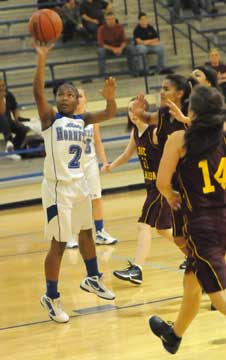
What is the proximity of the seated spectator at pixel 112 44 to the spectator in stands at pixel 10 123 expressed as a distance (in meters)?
2.28

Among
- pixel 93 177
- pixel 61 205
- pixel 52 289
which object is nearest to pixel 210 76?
pixel 61 205

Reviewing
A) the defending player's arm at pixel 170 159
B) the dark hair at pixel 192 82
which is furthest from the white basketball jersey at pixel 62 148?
the defending player's arm at pixel 170 159

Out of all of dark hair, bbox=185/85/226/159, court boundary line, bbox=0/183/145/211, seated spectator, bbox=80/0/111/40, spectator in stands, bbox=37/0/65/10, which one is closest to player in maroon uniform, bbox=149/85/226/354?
dark hair, bbox=185/85/226/159

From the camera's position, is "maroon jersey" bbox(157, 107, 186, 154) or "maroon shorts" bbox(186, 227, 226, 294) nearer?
"maroon shorts" bbox(186, 227, 226, 294)

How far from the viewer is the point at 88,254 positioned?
589cm

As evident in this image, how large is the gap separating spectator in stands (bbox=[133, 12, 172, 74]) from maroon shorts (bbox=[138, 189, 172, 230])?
8.15 metres

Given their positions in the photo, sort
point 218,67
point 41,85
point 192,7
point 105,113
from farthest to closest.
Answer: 1. point 192,7
2. point 218,67
3. point 105,113
4. point 41,85

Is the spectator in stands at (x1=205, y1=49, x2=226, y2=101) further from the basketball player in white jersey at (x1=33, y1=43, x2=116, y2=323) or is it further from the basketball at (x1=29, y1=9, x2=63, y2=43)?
the basketball player in white jersey at (x1=33, y1=43, x2=116, y2=323)

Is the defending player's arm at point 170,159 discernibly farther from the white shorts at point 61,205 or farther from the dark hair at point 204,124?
the white shorts at point 61,205

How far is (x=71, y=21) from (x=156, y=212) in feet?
29.3

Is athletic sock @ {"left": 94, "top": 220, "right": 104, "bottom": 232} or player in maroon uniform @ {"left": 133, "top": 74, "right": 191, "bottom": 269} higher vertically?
Answer: player in maroon uniform @ {"left": 133, "top": 74, "right": 191, "bottom": 269}

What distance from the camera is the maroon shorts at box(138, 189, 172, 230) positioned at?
20.8ft

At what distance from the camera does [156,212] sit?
6398mm

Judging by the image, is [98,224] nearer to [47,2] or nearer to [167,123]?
→ [167,123]
